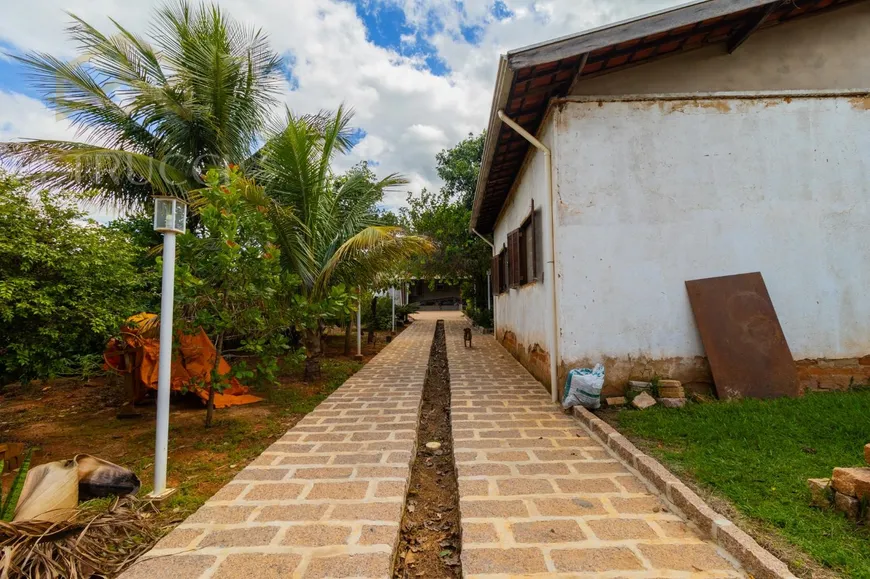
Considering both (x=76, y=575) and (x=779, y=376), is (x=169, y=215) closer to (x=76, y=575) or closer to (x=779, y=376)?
(x=76, y=575)

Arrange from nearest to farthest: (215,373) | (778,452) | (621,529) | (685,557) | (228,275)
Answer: (685,557), (621,529), (778,452), (228,275), (215,373)

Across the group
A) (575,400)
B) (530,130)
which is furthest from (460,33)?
(575,400)

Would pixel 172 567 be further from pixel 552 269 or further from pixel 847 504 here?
pixel 552 269

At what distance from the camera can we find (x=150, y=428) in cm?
422

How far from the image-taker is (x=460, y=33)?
9.88 metres

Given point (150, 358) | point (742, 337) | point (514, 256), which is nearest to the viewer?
point (742, 337)

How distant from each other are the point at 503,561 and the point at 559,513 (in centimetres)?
60

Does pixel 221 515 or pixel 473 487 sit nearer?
pixel 221 515

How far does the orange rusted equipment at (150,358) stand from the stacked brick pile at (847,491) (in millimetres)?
5086

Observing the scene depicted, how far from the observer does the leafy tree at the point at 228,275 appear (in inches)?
147

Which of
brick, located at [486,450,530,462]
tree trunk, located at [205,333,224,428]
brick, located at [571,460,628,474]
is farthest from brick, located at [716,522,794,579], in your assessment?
tree trunk, located at [205,333,224,428]

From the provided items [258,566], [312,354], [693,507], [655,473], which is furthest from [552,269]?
[312,354]

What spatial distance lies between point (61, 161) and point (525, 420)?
7.31 m

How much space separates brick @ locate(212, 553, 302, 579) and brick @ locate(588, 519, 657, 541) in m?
1.60
